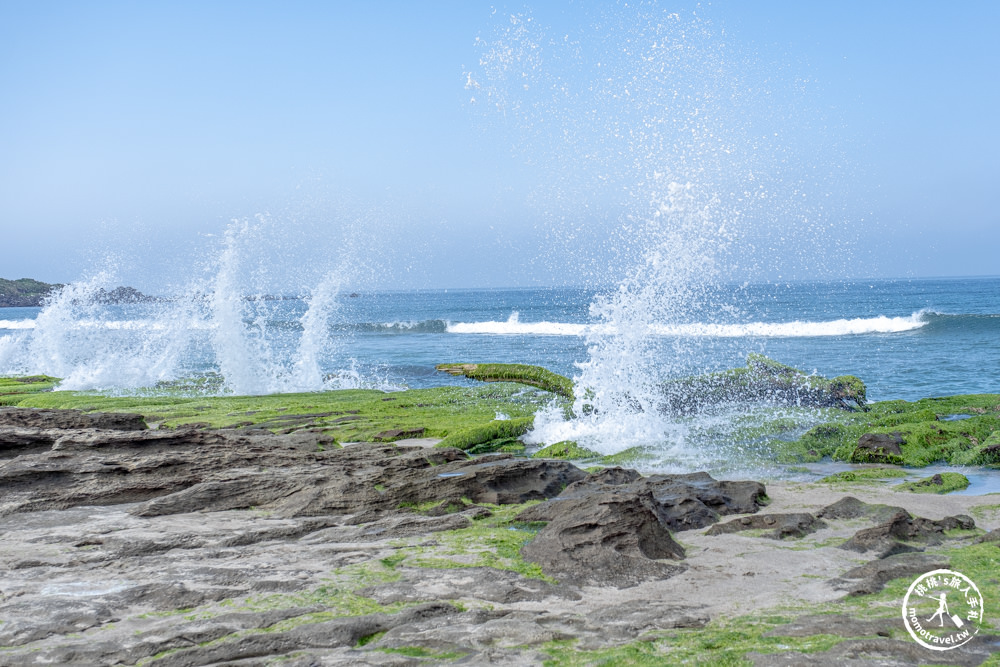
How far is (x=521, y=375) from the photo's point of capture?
75.8 feet

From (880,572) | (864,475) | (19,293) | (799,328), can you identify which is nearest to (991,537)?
(880,572)

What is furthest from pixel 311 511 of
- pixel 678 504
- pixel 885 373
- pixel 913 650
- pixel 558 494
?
pixel 885 373

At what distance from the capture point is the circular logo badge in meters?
4.71

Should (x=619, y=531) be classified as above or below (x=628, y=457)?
above

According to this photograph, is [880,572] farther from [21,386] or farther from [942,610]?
[21,386]

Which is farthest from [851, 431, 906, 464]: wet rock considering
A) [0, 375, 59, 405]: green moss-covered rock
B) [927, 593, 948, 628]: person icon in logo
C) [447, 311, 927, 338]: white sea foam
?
[447, 311, 927, 338]: white sea foam

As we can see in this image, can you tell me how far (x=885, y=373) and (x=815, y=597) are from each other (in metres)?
21.8

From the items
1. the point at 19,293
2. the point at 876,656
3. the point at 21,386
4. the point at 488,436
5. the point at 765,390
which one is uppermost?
the point at 19,293

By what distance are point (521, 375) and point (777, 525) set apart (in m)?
15.4

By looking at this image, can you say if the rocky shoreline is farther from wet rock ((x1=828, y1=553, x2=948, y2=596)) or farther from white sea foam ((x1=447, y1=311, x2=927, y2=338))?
white sea foam ((x1=447, y1=311, x2=927, y2=338))

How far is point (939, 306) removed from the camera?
2694 inches

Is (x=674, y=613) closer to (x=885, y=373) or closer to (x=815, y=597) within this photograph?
(x=815, y=597)

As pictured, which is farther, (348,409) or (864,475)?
(348,409)

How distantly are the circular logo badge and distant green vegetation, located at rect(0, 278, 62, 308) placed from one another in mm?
164185
